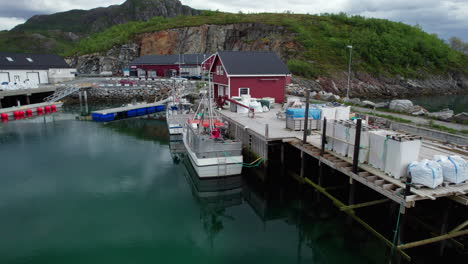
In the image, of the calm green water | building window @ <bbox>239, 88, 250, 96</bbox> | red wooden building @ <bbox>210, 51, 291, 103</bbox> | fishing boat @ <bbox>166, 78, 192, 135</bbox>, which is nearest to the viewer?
the calm green water

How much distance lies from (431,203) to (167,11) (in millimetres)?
197072

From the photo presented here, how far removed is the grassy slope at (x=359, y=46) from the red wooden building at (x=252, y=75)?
23858 mm

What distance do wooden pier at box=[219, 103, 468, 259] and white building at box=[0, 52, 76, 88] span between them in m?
40.2

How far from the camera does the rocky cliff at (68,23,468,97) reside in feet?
181

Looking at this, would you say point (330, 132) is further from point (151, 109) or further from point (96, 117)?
point (151, 109)

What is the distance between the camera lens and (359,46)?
6606 cm

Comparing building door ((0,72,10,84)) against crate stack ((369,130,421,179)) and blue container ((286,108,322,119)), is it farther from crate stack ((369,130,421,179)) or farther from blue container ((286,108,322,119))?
crate stack ((369,130,421,179))

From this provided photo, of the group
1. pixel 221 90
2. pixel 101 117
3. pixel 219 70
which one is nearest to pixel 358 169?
pixel 221 90

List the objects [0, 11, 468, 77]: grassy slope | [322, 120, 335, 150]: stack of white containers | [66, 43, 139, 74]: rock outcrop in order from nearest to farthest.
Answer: [322, 120, 335, 150]: stack of white containers < [0, 11, 468, 77]: grassy slope < [66, 43, 139, 74]: rock outcrop

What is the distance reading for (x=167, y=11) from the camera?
18850 centimetres

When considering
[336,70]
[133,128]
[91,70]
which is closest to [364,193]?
[133,128]

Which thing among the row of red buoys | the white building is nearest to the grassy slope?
the white building

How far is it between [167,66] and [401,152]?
5618 centimetres

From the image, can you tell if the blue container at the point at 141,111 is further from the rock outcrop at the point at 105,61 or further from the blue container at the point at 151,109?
the rock outcrop at the point at 105,61
